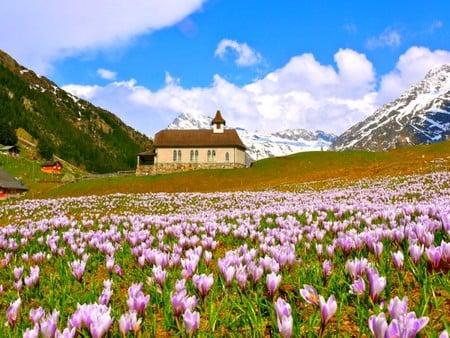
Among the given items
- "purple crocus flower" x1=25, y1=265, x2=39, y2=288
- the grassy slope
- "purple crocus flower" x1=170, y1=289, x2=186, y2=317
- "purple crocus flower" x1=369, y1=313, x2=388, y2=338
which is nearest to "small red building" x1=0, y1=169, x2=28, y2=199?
the grassy slope

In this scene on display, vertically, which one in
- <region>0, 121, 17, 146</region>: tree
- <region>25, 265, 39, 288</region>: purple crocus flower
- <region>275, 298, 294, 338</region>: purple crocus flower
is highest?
<region>0, 121, 17, 146</region>: tree

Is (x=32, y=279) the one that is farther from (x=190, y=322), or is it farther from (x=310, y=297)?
(x=310, y=297)

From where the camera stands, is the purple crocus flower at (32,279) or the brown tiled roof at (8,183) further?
the brown tiled roof at (8,183)

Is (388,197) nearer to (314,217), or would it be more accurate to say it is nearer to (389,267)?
(314,217)

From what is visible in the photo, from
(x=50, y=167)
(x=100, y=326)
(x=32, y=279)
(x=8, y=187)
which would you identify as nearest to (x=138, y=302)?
(x=100, y=326)

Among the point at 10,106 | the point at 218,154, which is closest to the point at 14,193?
the point at 218,154

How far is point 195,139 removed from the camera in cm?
9375

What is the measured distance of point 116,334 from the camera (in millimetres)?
3021

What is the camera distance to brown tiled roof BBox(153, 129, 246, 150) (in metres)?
92.3

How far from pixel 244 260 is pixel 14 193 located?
3259 inches

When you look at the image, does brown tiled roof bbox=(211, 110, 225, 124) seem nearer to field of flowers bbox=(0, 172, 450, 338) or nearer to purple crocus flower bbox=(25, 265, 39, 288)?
Result: field of flowers bbox=(0, 172, 450, 338)

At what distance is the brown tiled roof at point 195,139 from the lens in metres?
92.3

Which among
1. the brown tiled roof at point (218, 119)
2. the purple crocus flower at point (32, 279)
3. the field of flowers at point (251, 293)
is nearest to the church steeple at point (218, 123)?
the brown tiled roof at point (218, 119)

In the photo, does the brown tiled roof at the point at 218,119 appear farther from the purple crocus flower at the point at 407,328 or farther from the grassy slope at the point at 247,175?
the purple crocus flower at the point at 407,328
